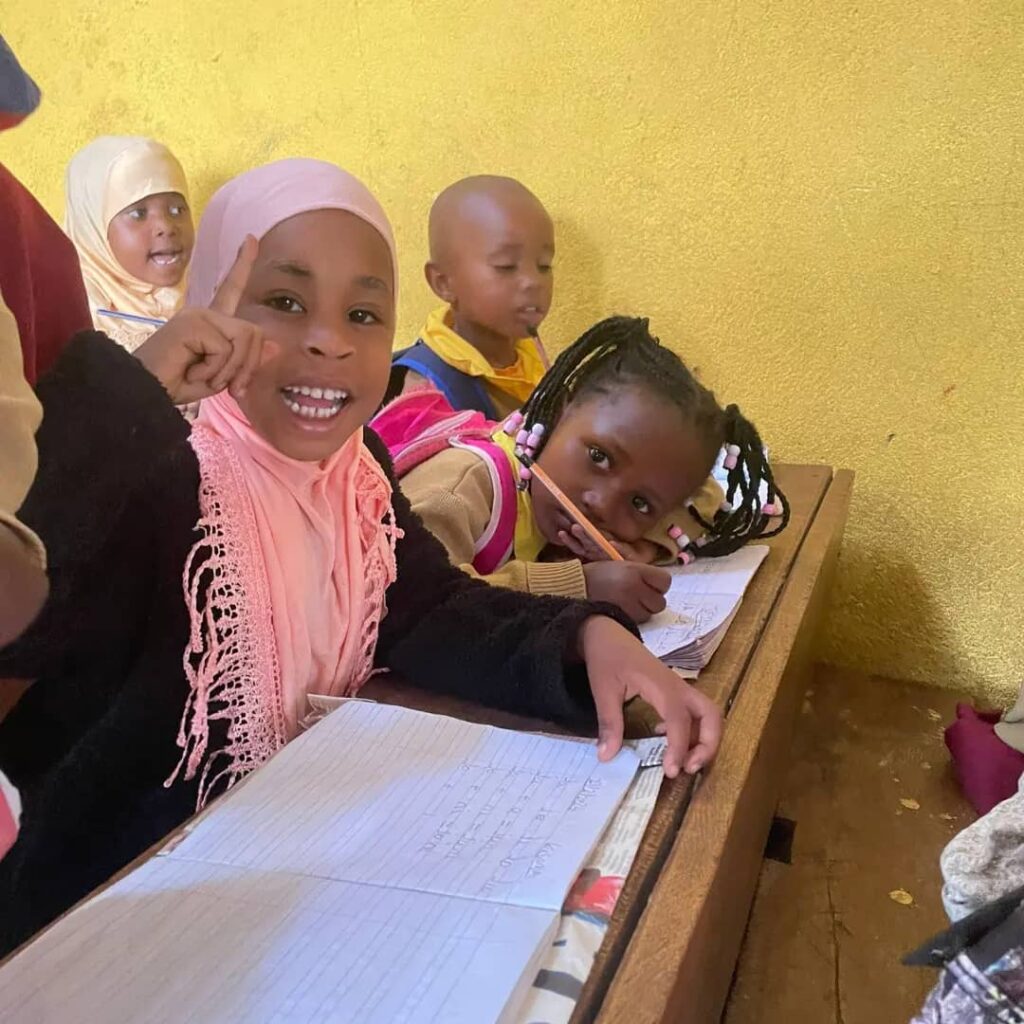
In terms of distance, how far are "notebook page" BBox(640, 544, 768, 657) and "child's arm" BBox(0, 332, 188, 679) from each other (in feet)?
1.40

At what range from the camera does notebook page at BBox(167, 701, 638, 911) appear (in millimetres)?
480

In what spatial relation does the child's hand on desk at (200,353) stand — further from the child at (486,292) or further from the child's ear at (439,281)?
the child's ear at (439,281)

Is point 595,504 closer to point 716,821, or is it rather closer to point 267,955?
point 716,821

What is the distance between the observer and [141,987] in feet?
1.26

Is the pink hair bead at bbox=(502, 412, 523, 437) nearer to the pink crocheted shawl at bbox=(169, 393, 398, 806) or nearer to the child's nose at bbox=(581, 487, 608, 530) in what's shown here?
the child's nose at bbox=(581, 487, 608, 530)

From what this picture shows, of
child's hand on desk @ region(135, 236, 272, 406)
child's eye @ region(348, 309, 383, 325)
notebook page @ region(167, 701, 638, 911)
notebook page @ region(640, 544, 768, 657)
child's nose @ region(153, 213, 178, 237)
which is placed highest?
child's eye @ region(348, 309, 383, 325)

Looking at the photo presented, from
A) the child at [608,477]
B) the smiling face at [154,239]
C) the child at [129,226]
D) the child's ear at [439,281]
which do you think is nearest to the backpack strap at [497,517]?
the child at [608,477]

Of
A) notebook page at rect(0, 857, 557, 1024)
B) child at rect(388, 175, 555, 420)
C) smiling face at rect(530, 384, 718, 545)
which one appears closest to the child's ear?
child at rect(388, 175, 555, 420)

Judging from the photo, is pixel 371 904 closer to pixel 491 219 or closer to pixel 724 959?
pixel 724 959

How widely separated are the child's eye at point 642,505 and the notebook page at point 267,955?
0.70 m

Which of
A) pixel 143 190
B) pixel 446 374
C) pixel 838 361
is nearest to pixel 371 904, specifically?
pixel 446 374

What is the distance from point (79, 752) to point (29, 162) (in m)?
1.99

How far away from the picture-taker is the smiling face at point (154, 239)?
212 cm

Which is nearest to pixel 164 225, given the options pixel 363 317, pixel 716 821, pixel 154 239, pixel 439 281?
pixel 154 239
